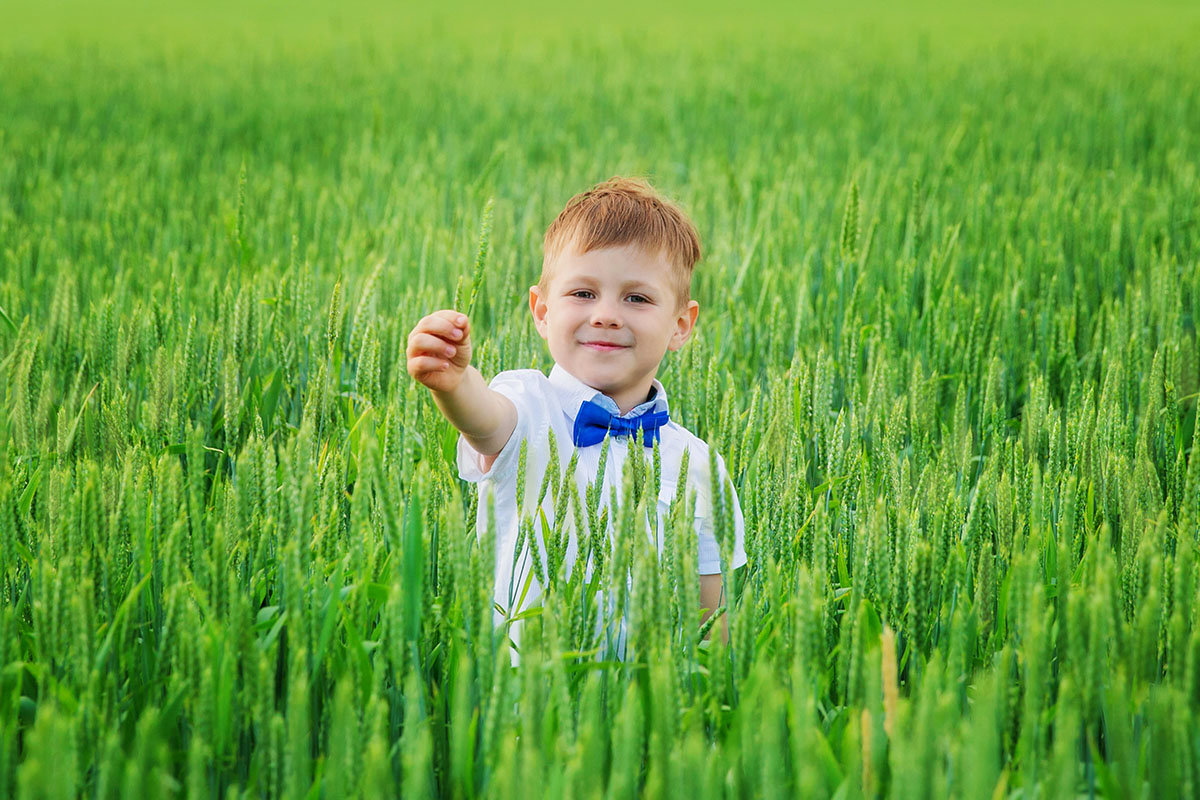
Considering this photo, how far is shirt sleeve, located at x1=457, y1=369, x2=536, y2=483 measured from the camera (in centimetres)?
152

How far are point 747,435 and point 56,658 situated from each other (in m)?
0.93

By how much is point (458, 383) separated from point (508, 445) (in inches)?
7.0

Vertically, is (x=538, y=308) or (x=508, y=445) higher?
(x=538, y=308)

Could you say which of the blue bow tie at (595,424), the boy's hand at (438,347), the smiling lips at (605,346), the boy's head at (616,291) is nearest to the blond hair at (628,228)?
the boy's head at (616,291)

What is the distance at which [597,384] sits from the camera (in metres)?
1.63

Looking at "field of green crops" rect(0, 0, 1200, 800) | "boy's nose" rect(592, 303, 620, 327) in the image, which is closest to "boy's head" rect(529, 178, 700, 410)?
"boy's nose" rect(592, 303, 620, 327)

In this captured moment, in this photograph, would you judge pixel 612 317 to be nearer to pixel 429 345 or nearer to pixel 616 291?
pixel 616 291

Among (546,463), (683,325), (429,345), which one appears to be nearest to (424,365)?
(429,345)

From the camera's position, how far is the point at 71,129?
5.53 metres

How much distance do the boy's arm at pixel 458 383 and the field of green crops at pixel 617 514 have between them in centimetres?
8

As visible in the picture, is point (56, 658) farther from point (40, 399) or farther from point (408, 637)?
point (40, 399)

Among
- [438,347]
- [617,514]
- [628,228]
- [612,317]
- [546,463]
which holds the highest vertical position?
[628,228]

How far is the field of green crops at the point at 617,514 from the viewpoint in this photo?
90 cm

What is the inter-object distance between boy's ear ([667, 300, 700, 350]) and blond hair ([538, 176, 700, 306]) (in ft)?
0.09
